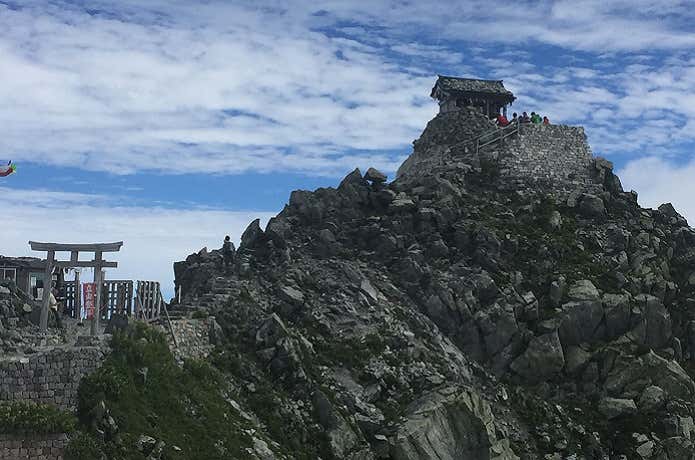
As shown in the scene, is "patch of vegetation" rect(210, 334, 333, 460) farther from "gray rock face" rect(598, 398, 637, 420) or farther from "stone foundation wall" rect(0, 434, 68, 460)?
"gray rock face" rect(598, 398, 637, 420)

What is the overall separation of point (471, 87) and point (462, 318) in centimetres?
3427

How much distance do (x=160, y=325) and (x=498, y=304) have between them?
25093 millimetres

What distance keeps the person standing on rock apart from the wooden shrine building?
33441mm

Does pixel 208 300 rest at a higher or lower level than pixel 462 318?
higher

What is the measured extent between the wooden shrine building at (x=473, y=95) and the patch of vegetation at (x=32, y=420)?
58653mm

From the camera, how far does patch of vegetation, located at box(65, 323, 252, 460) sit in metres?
34.1

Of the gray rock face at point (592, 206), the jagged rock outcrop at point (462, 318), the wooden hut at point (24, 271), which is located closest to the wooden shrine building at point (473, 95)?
the jagged rock outcrop at point (462, 318)

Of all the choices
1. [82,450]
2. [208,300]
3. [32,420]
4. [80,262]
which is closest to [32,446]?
[32,420]

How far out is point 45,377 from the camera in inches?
1371

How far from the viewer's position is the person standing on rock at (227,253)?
58.5m

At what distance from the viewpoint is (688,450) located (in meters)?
52.9

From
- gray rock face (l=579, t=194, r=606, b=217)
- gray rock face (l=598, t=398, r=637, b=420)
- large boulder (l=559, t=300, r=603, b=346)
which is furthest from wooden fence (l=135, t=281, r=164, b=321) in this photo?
gray rock face (l=579, t=194, r=606, b=217)

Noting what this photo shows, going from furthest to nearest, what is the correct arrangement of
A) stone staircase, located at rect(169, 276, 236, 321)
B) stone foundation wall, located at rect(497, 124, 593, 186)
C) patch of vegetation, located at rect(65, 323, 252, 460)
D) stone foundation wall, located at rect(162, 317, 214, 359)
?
stone foundation wall, located at rect(497, 124, 593, 186) < stone staircase, located at rect(169, 276, 236, 321) < stone foundation wall, located at rect(162, 317, 214, 359) < patch of vegetation, located at rect(65, 323, 252, 460)

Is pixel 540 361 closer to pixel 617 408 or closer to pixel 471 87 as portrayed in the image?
pixel 617 408
